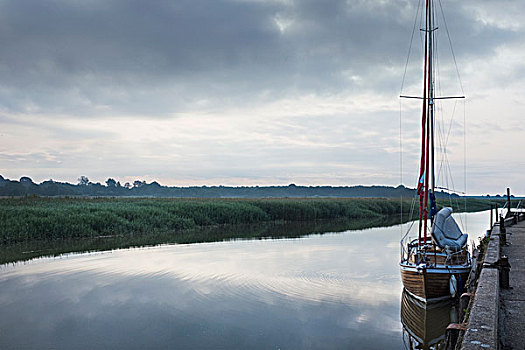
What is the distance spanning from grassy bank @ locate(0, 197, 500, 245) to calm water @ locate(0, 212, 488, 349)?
5009mm

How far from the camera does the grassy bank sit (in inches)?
863

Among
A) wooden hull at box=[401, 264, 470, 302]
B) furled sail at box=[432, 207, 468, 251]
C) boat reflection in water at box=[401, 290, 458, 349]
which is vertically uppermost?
furled sail at box=[432, 207, 468, 251]

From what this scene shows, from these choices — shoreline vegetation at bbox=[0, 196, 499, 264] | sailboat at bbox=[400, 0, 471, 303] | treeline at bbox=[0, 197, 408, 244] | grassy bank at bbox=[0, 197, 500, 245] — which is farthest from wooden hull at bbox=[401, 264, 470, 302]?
treeline at bbox=[0, 197, 408, 244]

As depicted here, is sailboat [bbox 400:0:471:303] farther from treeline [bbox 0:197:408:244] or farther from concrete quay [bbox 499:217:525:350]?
treeline [bbox 0:197:408:244]

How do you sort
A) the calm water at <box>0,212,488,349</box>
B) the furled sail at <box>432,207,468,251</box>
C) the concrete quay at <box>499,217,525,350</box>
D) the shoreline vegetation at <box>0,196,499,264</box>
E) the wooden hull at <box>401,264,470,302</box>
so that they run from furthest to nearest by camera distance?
the shoreline vegetation at <box>0,196,499,264</box>
the furled sail at <box>432,207,468,251</box>
the wooden hull at <box>401,264,470,302</box>
the calm water at <box>0,212,488,349</box>
the concrete quay at <box>499,217,525,350</box>

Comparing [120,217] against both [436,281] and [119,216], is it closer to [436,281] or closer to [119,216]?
[119,216]

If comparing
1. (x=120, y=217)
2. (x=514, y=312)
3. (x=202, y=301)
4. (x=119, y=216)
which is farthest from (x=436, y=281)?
(x=119, y=216)

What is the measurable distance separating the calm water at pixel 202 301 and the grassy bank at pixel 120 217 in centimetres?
501

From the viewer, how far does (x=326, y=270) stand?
52.1ft

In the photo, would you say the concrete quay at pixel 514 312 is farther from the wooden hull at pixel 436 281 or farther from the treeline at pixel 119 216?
the treeline at pixel 119 216

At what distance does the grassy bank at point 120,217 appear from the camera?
2192 centimetres

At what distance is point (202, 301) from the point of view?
1144 cm

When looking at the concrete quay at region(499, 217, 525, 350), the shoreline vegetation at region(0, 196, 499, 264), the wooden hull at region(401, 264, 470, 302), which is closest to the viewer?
the concrete quay at region(499, 217, 525, 350)

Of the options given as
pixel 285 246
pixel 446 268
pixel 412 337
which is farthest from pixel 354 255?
pixel 412 337
